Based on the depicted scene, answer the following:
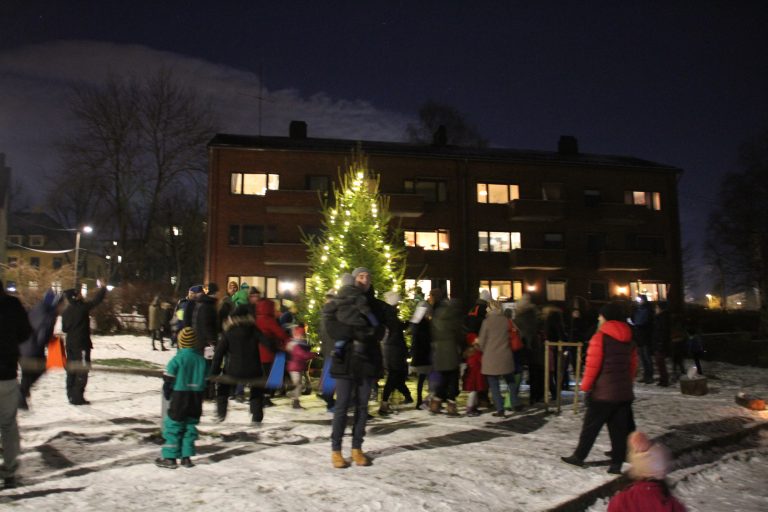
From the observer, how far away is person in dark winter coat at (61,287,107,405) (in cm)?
949

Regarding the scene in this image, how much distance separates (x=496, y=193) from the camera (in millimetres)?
38281

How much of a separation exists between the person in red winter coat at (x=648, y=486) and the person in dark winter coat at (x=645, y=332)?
448 inches

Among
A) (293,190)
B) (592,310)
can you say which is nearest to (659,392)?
(592,310)

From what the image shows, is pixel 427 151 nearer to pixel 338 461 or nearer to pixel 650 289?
pixel 650 289

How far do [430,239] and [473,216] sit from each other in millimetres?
3241

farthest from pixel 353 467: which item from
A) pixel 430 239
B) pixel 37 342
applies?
pixel 430 239

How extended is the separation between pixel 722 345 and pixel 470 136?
30264 mm

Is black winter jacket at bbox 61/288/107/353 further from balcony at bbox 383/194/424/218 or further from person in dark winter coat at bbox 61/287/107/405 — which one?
balcony at bbox 383/194/424/218

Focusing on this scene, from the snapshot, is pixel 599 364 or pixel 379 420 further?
pixel 379 420

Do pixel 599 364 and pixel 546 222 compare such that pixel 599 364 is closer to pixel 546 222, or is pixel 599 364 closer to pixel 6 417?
pixel 6 417

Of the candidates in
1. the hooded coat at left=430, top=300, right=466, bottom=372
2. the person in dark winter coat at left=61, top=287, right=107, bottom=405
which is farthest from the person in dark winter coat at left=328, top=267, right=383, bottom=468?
the person in dark winter coat at left=61, top=287, right=107, bottom=405

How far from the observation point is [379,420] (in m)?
9.14

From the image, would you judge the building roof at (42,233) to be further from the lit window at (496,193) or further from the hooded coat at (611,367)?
the hooded coat at (611,367)

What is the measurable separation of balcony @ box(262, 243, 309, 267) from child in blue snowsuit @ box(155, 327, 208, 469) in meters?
27.3
